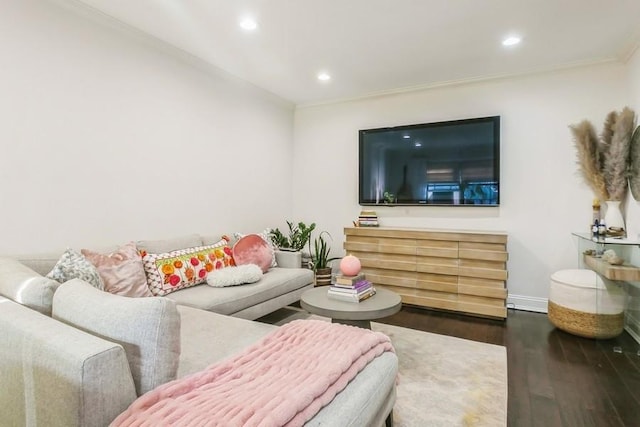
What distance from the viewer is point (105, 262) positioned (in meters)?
2.15

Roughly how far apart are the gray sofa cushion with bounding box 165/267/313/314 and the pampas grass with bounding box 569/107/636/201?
2.86 metres

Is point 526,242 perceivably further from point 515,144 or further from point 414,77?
point 414,77

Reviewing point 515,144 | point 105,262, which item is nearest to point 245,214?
point 105,262

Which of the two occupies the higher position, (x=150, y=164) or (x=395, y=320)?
(x=150, y=164)

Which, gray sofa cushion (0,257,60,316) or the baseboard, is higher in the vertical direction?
gray sofa cushion (0,257,60,316)

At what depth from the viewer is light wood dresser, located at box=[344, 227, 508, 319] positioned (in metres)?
3.28

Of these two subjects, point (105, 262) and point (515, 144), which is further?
point (515, 144)

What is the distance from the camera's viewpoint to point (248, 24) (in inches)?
105

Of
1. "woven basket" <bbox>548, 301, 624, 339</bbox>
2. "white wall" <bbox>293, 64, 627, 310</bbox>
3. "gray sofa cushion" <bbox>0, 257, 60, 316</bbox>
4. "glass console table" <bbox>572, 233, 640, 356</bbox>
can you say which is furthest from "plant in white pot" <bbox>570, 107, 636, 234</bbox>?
"gray sofa cushion" <bbox>0, 257, 60, 316</bbox>

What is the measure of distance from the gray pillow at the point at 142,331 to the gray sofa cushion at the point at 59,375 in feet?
0.23

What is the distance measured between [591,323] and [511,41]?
242 centimetres

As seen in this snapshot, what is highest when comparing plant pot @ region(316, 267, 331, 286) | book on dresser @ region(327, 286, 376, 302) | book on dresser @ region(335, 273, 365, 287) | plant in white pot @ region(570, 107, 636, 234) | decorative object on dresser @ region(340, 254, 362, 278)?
plant in white pot @ region(570, 107, 636, 234)

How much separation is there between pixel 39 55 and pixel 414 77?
331 centimetres

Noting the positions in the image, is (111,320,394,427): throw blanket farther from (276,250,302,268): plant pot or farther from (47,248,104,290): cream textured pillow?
(276,250,302,268): plant pot
